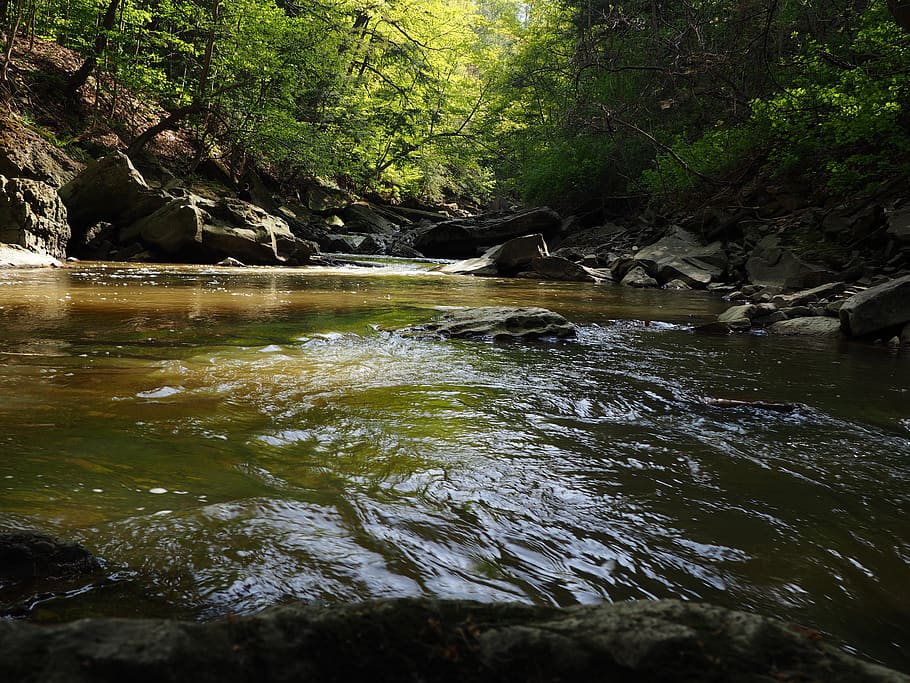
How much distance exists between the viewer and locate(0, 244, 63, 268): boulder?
10914 mm

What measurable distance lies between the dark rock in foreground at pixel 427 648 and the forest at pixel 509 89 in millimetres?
7083

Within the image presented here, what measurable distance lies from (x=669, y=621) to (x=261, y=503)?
4.87ft

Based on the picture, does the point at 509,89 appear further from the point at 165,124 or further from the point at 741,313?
the point at 741,313

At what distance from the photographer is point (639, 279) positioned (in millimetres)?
13742

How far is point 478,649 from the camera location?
90cm

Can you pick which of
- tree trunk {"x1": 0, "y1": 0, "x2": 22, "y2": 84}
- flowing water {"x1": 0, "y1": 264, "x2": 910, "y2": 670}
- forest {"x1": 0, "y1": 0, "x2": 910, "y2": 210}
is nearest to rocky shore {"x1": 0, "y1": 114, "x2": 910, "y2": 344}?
forest {"x1": 0, "y1": 0, "x2": 910, "y2": 210}

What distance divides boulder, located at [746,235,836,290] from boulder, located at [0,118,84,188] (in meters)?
16.0

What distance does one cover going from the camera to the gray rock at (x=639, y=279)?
13.6m

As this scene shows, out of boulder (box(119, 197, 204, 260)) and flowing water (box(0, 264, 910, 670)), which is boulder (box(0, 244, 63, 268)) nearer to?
boulder (box(119, 197, 204, 260))

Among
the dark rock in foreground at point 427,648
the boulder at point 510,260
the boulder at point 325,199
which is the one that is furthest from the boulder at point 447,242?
the dark rock in foreground at point 427,648

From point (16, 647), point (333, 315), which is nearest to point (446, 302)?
point (333, 315)

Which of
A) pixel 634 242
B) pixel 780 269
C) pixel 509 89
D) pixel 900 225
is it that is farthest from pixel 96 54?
pixel 900 225

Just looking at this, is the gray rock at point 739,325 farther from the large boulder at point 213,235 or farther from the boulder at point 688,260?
the large boulder at point 213,235

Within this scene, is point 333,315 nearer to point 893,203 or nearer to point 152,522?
point 152,522
